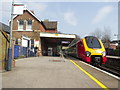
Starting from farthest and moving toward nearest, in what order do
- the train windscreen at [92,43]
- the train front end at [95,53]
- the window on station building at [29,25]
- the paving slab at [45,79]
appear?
1. the window on station building at [29,25]
2. the train windscreen at [92,43]
3. the train front end at [95,53]
4. the paving slab at [45,79]

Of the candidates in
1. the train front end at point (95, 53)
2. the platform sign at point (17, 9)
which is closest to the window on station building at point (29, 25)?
the train front end at point (95, 53)

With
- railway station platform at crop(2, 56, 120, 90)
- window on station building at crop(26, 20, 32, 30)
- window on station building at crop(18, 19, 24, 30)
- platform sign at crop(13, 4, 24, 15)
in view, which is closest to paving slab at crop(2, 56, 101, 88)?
railway station platform at crop(2, 56, 120, 90)

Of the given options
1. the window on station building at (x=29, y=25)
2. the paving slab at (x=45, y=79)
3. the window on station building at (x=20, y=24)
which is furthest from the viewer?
the window on station building at (x=20, y=24)

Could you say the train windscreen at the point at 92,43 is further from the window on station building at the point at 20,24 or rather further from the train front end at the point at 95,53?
the window on station building at the point at 20,24

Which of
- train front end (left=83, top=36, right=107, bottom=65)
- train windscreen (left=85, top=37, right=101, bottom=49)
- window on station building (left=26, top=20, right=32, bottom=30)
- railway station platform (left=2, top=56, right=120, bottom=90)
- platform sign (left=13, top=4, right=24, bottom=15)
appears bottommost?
railway station platform (left=2, top=56, right=120, bottom=90)

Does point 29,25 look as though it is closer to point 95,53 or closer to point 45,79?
point 95,53

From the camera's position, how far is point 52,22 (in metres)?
46.6

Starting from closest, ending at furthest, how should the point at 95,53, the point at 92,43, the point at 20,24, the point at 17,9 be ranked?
the point at 17,9
the point at 95,53
the point at 92,43
the point at 20,24

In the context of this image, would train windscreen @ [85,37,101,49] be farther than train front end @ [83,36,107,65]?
Yes

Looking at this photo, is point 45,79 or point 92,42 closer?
point 45,79

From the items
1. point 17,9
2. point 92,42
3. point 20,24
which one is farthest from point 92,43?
point 20,24

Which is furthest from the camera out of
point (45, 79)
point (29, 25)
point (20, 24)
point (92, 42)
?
point (20, 24)

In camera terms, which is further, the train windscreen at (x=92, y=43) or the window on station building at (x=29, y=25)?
the window on station building at (x=29, y=25)

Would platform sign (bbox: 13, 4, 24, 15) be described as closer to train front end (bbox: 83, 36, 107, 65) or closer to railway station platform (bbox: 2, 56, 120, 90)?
railway station platform (bbox: 2, 56, 120, 90)
